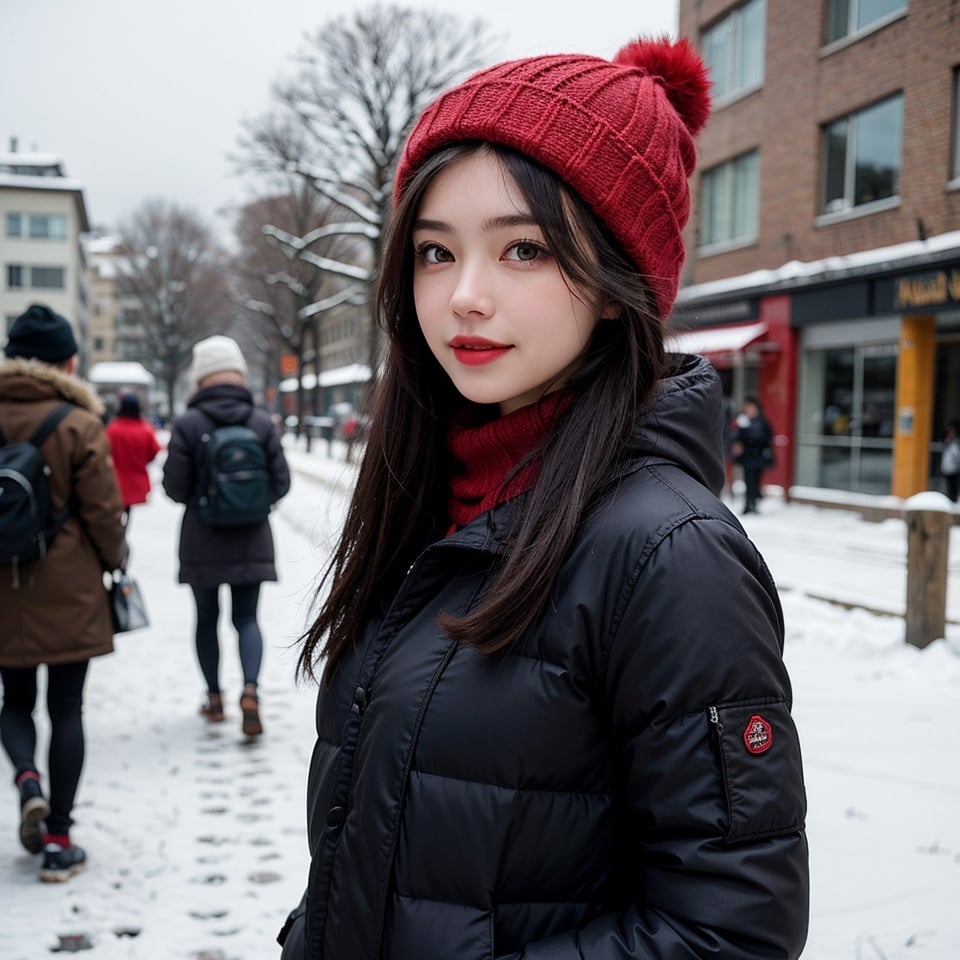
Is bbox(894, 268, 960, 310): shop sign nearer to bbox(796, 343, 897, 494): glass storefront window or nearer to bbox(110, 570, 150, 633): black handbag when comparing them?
bbox(796, 343, 897, 494): glass storefront window

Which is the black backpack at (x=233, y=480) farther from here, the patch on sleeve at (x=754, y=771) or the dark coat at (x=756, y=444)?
the dark coat at (x=756, y=444)

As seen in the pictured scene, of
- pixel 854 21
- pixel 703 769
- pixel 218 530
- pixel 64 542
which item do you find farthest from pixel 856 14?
pixel 703 769

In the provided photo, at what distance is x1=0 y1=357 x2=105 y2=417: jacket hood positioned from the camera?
12.7ft

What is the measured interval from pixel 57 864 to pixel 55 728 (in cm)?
50

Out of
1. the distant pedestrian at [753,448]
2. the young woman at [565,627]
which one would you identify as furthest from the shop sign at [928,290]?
the young woman at [565,627]

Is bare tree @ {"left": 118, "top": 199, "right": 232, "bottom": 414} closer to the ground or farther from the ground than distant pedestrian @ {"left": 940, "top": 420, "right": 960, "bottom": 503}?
farther from the ground

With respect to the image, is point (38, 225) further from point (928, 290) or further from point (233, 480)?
point (233, 480)

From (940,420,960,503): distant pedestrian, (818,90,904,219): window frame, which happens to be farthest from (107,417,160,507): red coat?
(818,90,904,219): window frame

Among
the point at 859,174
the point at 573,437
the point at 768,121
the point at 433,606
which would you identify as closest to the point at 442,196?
the point at 573,437

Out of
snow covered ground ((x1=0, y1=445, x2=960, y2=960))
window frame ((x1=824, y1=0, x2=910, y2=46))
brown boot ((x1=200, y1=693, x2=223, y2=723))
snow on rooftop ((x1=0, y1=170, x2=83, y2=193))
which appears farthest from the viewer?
snow on rooftop ((x1=0, y1=170, x2=83, y2=193))

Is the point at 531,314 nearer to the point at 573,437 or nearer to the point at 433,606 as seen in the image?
the point at 573,437

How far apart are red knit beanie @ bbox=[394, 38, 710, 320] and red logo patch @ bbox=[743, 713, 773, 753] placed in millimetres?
607

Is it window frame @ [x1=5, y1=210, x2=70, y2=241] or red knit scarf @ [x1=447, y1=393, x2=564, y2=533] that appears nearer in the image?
red knit scarf @ [x1=447, y1=393, x2=564, y2=533]

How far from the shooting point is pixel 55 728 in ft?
12.5
